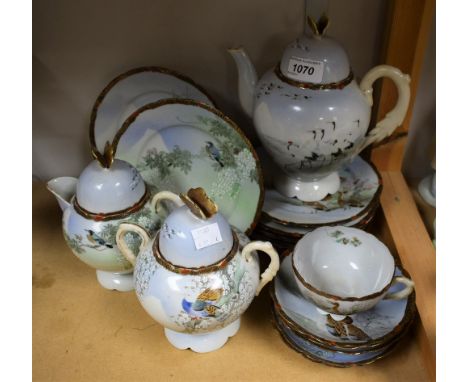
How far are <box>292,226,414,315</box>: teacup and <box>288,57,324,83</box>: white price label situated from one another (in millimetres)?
219

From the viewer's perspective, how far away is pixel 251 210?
85cm

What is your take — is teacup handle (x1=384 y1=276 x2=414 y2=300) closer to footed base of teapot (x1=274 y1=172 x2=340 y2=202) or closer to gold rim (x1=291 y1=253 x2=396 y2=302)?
gold rim (x1=291 y1=253 x2=396 y2=302)

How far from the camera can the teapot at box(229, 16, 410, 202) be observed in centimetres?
78

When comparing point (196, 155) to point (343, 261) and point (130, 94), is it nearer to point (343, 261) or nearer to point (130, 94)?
point (130, 94)

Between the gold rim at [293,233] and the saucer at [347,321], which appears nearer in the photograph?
the saucer at [347,321]

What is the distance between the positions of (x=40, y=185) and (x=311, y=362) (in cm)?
62

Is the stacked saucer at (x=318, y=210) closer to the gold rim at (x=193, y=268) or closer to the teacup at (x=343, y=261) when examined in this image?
the teacup at (x=343, y=261)

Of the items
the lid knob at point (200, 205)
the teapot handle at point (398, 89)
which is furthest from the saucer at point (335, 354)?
the teapot handle at point (398, 89)

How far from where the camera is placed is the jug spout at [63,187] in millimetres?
805

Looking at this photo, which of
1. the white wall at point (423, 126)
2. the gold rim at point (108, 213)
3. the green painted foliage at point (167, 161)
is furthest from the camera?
the white wall at point (423, 126)

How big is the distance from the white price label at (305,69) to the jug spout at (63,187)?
36 centimetres

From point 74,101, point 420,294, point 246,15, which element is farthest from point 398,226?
point 74,101

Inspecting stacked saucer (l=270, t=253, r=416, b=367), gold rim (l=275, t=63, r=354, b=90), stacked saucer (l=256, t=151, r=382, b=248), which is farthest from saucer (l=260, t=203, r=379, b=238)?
gold rim (l=275, t=63, r=354, b=90)

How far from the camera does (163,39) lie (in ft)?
3.02
